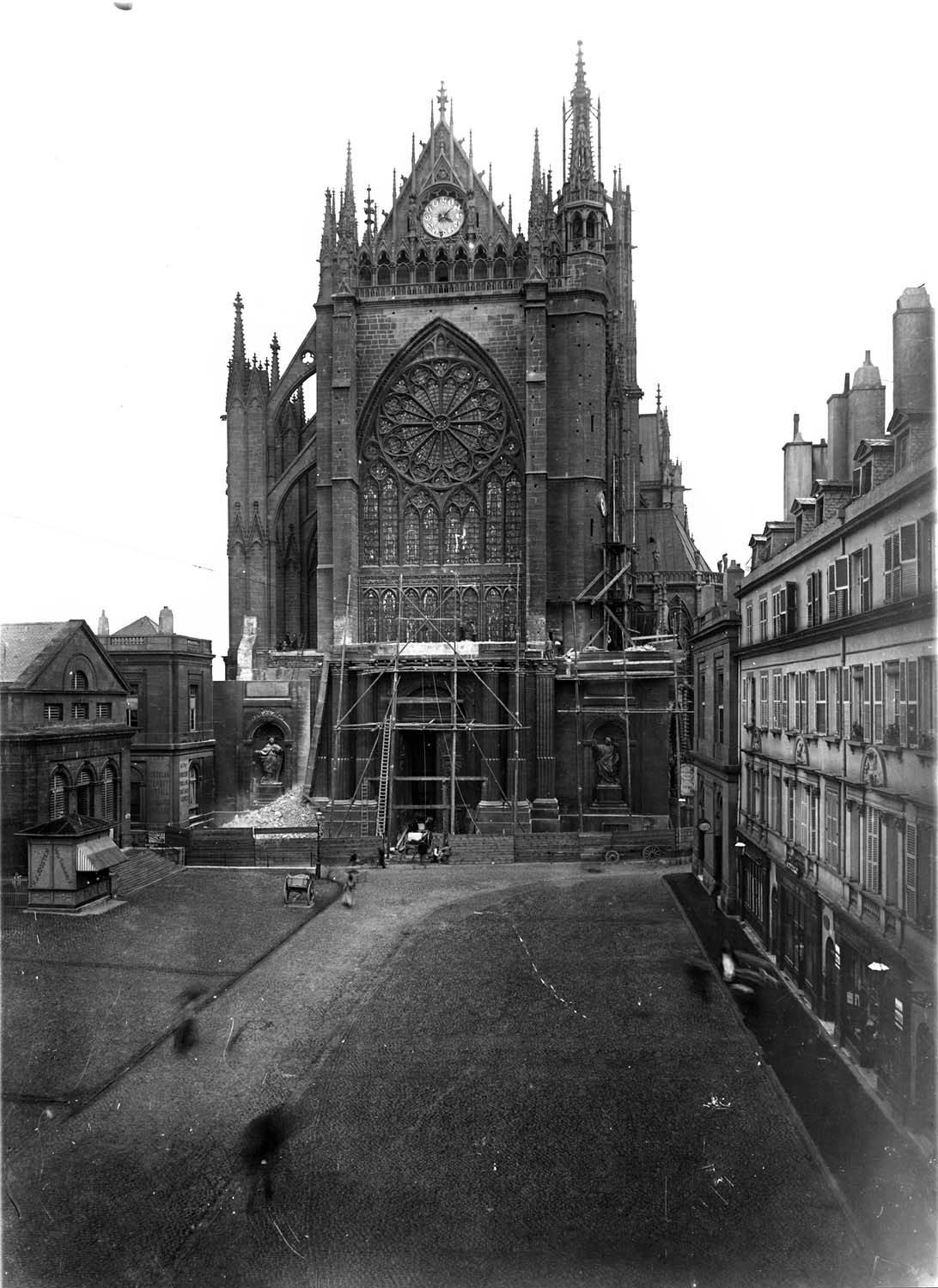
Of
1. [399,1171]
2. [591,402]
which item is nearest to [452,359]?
[591,402]

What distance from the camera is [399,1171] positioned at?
38.7ft

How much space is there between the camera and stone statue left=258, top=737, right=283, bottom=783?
135 ft

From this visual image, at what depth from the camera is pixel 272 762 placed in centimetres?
4131

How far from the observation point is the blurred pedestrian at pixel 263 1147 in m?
11.4

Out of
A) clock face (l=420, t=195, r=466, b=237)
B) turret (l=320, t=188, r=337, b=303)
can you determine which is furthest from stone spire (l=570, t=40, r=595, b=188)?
turret (l=320, t=188, r=337, b=303)

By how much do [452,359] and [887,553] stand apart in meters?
Answer: 35.7

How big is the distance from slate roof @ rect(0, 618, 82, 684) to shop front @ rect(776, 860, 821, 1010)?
2319 centimetres

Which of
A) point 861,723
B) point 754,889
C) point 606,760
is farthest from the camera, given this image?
point 606,760

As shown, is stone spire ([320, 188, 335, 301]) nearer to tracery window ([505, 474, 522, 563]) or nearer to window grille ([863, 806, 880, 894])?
tracery window ([505, 474, 522, 563])

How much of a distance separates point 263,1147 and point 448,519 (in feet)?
120

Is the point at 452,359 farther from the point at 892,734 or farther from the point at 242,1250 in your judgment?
the point at 242,1250

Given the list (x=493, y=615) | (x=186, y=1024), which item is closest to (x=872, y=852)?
(x=186, y=1024)

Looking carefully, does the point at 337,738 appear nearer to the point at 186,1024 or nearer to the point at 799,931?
the point at 186,1024

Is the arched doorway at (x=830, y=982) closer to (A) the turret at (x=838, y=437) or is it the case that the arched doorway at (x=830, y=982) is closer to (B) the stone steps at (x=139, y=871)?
(A) the turret at (x=838, y=437)
